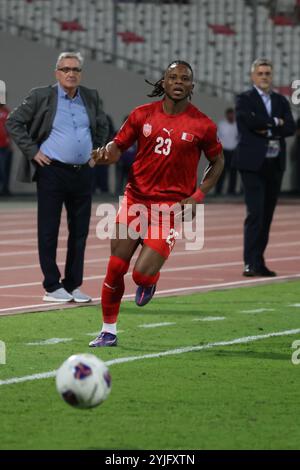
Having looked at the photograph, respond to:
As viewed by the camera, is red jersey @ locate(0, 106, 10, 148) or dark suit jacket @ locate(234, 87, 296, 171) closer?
dark suit jacket @ locate(234, 87, 296, 171)

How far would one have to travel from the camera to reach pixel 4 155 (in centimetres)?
3130

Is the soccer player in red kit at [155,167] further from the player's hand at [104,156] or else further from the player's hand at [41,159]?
the player's hand at [41,159]

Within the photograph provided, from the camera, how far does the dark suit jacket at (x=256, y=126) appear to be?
16375 mm

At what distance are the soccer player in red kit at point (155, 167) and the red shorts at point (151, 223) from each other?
0.01 m

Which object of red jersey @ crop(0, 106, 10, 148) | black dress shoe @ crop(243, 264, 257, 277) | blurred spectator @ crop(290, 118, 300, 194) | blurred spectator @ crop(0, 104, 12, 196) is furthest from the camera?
blurred spectator @ crop(290, 118, 300, 194)

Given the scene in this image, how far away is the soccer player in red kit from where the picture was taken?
427 inches

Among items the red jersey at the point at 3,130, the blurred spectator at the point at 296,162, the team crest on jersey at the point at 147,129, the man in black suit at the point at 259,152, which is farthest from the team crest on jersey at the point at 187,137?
the blurred spectator at the point at 296,162

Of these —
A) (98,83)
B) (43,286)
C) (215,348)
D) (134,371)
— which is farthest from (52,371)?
(98,83)

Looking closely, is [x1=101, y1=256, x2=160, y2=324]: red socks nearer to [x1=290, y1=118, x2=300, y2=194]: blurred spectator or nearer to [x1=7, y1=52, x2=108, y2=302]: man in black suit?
[x1=7, y1=52, x2=108, y2=302]: man in black suit

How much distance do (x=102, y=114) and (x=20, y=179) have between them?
1029mm

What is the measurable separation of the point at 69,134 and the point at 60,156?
23 centimetres

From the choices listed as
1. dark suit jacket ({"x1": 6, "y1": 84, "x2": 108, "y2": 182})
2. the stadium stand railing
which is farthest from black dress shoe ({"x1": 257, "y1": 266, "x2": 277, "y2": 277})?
the stadium stand railing

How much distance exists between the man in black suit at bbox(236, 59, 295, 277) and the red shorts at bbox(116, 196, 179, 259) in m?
5.55

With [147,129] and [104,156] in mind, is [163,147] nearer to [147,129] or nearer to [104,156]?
[147,129]
